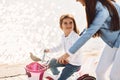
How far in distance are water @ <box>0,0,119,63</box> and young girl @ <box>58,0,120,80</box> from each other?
242cm

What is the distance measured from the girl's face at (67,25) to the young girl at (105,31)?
0.68 metres

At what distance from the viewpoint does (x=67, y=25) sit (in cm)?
446

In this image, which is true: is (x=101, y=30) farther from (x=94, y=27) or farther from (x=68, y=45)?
(x=68, y=45)

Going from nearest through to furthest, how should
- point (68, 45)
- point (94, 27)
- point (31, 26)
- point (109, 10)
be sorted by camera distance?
point (94, 27)
point (109, 10)
point (68, 45)
point (31, 26)

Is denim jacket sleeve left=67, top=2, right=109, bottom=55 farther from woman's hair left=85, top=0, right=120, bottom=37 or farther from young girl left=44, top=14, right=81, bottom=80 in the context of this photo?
young girl left=44, top=14, right=81, bottom=80

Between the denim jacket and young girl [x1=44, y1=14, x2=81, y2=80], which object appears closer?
the denim jacket

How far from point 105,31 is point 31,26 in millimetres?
4527

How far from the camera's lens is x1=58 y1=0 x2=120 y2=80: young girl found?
3633mm

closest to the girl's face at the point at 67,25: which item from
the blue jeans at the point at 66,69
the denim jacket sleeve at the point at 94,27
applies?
the blue jeans at the point at 66,69

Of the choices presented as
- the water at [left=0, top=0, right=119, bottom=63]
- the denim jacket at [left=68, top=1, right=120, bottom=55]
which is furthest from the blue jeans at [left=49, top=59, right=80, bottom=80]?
the water at [left=0, top=0, right=119, bottom=63]

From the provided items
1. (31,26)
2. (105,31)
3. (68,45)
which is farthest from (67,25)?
(31,26)

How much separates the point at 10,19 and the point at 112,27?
4923 mm

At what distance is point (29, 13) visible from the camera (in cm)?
912

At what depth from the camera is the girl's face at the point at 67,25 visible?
→ 4449 mm
